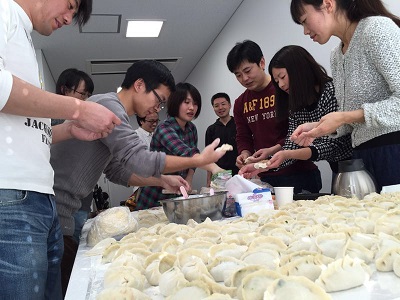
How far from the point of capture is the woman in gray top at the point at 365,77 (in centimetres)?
122

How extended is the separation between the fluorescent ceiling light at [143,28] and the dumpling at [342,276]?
12.9 feet

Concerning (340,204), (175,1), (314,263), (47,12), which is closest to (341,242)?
(314,263)

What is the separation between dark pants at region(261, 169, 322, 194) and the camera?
2.08 m

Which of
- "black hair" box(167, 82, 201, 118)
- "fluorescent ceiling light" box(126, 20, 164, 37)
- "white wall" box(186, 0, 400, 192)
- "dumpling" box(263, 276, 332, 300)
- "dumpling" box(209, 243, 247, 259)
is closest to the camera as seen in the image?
"dumpling" box(263, 276, 332, 300)

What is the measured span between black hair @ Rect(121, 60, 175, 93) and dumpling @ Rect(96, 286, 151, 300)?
1.00 m

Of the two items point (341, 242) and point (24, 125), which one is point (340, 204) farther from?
point (24, 125)

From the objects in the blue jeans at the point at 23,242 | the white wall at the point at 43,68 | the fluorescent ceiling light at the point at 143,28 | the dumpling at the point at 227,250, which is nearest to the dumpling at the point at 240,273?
the dumpling at the point at 227,250

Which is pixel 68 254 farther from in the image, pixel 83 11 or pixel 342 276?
pixel 342 276

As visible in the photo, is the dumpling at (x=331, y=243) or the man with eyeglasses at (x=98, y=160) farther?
the man with eyeglasses at (x=98, y=160)

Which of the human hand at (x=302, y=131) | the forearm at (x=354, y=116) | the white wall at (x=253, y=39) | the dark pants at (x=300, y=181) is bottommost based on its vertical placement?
the dark pants at (x=300, y=181)

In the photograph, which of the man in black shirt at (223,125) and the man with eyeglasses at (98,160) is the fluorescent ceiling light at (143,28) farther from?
the man with eyeglasses at (98,160)

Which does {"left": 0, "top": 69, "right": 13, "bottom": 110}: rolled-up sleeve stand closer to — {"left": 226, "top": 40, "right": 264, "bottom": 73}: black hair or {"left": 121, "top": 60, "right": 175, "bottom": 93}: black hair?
{"left": 121, "top": 60, "right": 175, "bottom": 93}: black hair

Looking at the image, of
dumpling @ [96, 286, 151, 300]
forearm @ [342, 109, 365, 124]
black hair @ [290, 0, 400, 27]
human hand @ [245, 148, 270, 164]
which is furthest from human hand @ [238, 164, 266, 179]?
dumpling @ [96, 286, 151, 300]

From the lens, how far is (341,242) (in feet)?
2.24
